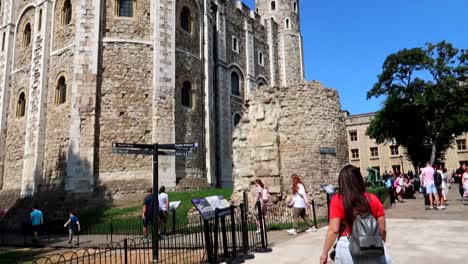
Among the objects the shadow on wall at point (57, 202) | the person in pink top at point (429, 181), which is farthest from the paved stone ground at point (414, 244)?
the shadow on wall at point (57, 202)

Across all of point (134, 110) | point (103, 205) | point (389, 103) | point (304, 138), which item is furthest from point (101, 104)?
point (389, 103)

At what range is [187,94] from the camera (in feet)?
71.2

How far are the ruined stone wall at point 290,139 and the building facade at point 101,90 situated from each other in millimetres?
6350

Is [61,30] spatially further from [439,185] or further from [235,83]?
[439,185]

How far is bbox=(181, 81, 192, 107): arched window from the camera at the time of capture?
70.2 feet

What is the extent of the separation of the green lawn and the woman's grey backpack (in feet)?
36.1

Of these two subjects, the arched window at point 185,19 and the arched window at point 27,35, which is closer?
the arched window at point 185,19

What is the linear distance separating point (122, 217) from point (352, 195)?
44.9ft

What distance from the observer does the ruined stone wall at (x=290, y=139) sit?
1351 centimetres

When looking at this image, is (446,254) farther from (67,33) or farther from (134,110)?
(67,33)

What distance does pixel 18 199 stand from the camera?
800 inches

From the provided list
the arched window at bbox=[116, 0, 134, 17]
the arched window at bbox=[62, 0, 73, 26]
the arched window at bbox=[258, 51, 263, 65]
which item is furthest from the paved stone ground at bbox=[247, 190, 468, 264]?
the arched window at bbox=[258, 51, 263, 65]

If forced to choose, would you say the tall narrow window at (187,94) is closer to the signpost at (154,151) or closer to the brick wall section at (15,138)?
the brick wall section at (15,138)

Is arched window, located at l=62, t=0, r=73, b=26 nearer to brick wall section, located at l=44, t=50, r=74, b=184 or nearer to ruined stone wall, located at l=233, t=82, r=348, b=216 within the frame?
brick wall section, located at l=44, t=50, r=74, b=184
